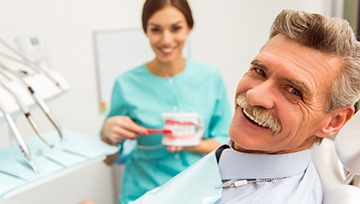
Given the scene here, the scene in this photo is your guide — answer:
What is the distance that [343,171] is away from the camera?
42.8 inches

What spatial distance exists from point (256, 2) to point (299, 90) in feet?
4.44

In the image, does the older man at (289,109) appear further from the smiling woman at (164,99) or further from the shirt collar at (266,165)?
the smiling woman at (164,99)

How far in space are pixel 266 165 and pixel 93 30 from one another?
Result: 4.16ft

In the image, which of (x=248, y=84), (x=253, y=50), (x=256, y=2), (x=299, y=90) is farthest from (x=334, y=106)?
(x=256, y=2)

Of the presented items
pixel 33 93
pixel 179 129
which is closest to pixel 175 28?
pixel 179 129

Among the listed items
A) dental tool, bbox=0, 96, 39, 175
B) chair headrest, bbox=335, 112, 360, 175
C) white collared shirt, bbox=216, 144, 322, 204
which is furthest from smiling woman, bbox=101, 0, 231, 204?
chair headrest, bbox=335, 112, 360, 175

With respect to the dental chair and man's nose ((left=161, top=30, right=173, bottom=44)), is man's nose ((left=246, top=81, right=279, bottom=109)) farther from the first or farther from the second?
man's nose ((left=161, top=30, right=173, bottom=44))

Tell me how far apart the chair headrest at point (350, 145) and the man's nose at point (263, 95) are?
196mm

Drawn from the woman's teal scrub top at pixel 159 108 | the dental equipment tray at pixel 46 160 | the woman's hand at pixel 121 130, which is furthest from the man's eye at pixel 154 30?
the dental equipment tray at pixel 46 160

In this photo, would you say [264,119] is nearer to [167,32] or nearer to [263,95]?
[263,95]

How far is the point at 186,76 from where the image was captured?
5.24ft

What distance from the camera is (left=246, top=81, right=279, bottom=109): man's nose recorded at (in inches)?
34.9

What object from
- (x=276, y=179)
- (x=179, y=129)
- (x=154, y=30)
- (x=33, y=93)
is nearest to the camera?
(x=276, y=179)

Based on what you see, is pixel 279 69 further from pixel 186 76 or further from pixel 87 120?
pixel 87 120
